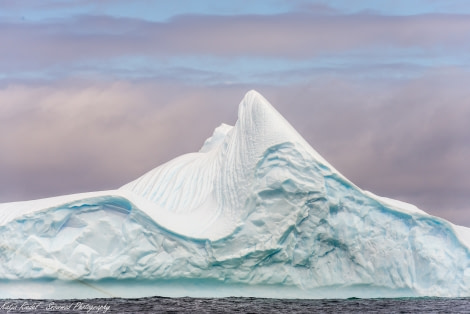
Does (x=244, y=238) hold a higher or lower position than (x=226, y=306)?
higher

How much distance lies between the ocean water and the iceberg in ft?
1.21

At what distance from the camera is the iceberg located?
27953 millimetres

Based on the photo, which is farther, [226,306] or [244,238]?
[244,238]

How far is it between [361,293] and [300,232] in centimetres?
292

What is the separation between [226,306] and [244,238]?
2097mm

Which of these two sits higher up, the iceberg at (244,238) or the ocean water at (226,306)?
the iceberg at (244,238)

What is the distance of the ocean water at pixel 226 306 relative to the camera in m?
26.9

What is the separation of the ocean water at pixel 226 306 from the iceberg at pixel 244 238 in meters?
0.37

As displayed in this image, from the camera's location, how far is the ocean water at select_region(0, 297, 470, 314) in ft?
88.2

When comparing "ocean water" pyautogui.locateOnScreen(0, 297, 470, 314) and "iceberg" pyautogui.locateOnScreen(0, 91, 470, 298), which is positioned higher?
"iceberg" pyautogui.locateOnScreen(0, 91, 470, 298)

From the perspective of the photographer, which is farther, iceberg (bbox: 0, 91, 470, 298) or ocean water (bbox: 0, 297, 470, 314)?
iceberg (bbox: 0, 91, 470, 298)

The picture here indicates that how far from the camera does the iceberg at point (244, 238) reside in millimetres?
27953

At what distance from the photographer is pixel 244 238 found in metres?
28.4

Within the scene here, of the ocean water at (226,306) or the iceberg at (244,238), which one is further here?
the iceberg at (244,238)
